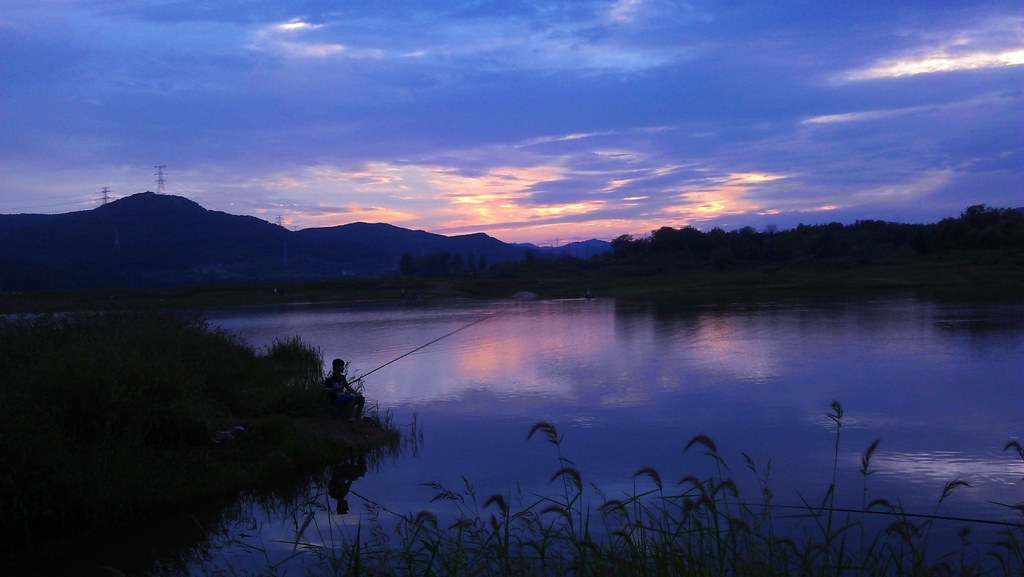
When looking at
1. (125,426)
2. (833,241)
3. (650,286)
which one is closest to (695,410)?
(125,426)

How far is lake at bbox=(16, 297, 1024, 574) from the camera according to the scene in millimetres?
7051

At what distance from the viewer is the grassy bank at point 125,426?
6660mm

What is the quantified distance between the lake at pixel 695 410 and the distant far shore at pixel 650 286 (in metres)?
16.8

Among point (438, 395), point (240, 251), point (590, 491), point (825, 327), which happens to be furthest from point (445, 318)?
point (240, 251)

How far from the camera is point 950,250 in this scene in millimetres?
48844

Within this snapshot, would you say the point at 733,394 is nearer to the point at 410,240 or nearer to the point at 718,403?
the point at 718,403

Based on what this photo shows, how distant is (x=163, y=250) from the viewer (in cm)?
9431

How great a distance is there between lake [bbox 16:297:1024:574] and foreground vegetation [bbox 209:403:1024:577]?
1.07 feet

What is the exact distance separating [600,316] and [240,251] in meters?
79.8

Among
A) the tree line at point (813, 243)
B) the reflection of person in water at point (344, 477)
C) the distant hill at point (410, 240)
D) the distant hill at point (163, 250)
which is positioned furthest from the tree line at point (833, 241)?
the distant hill at point (410, 240)

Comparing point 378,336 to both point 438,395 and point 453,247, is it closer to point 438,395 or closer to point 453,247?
point 438,395

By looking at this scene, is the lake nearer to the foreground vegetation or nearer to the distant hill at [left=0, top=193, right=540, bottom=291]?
the foreground vegetation

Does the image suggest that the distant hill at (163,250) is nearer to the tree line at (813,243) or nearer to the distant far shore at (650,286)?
the distant far shore at (650,286)

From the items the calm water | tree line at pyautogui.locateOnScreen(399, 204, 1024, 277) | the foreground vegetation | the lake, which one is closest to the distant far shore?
tree line at pyautogui.locateOnScreen(399, 204, 1024, 277)
